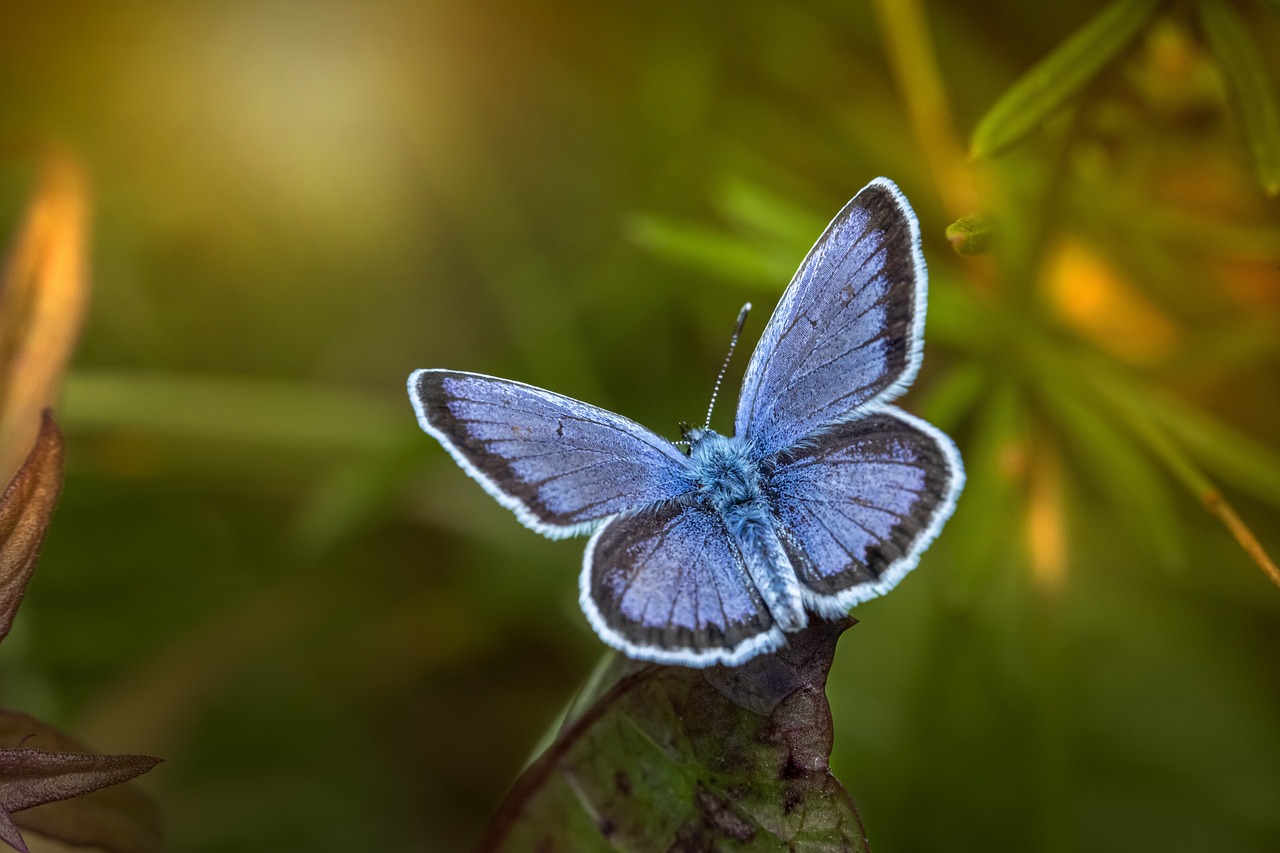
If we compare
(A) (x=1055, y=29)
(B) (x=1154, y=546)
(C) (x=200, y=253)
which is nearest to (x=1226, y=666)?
(B) (x=1154, y=546)

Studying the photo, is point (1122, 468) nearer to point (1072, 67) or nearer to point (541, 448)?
point (1072, 67)

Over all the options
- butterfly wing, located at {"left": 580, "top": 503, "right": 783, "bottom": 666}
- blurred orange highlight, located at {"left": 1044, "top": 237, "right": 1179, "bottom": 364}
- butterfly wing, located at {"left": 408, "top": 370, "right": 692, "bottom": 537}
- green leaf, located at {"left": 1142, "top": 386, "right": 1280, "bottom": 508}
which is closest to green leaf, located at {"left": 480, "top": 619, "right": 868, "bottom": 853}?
butterfly wing, located at {"left": 580, "top": 503, "right": 783, "bottom": 666}

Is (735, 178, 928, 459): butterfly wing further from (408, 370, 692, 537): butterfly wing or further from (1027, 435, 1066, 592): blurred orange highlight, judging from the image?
(1027, 435, 1066, 592): blurred orange highlight

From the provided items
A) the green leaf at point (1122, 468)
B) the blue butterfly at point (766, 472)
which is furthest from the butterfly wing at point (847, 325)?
the green leaf at point (1122, 468)

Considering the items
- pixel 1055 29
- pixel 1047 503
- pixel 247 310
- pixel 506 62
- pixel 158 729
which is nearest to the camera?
pixel 1047 503

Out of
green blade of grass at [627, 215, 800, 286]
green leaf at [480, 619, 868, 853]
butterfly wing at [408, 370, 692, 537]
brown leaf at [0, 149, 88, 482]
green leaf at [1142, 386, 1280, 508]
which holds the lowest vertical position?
green leaf at [1142, 386, 1280, 508]

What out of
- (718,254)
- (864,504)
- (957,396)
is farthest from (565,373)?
(864,504)

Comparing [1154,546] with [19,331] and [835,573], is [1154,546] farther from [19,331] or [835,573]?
[19,331]
